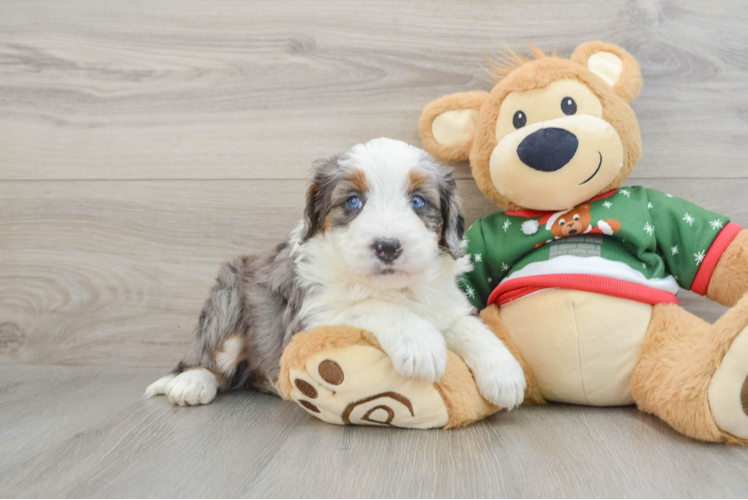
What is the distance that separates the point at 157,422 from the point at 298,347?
1.77 feet

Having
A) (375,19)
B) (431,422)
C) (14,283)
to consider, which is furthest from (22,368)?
(375,19)

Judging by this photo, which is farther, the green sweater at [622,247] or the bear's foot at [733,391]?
the green sweater at [622,247]

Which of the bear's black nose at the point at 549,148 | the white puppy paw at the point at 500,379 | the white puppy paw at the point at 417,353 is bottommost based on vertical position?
the white puppy paw at the point at 500,379

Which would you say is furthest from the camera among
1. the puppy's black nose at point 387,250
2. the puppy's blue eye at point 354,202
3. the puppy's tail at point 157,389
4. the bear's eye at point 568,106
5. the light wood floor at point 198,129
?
the light wood floor at point 198,129

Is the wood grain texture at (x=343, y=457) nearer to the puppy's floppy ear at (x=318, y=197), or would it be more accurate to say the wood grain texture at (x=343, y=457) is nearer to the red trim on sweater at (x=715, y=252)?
the red trim on sweater at (x=715, y=252)

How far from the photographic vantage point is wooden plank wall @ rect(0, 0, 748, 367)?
1943mm

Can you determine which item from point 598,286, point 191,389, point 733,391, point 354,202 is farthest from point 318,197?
point 733,391

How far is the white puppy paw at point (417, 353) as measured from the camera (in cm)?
127

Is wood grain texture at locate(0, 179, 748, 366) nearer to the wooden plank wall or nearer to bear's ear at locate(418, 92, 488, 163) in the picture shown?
the wooden plank wall

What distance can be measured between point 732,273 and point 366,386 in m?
1.10

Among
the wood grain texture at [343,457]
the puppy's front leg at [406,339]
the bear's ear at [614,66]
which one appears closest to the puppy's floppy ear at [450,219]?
the puppy's front leg at [406,339]

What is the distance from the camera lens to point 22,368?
7.24ft

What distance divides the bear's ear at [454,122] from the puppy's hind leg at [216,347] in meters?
0.83

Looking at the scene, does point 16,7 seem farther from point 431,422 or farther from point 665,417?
point 665,417
